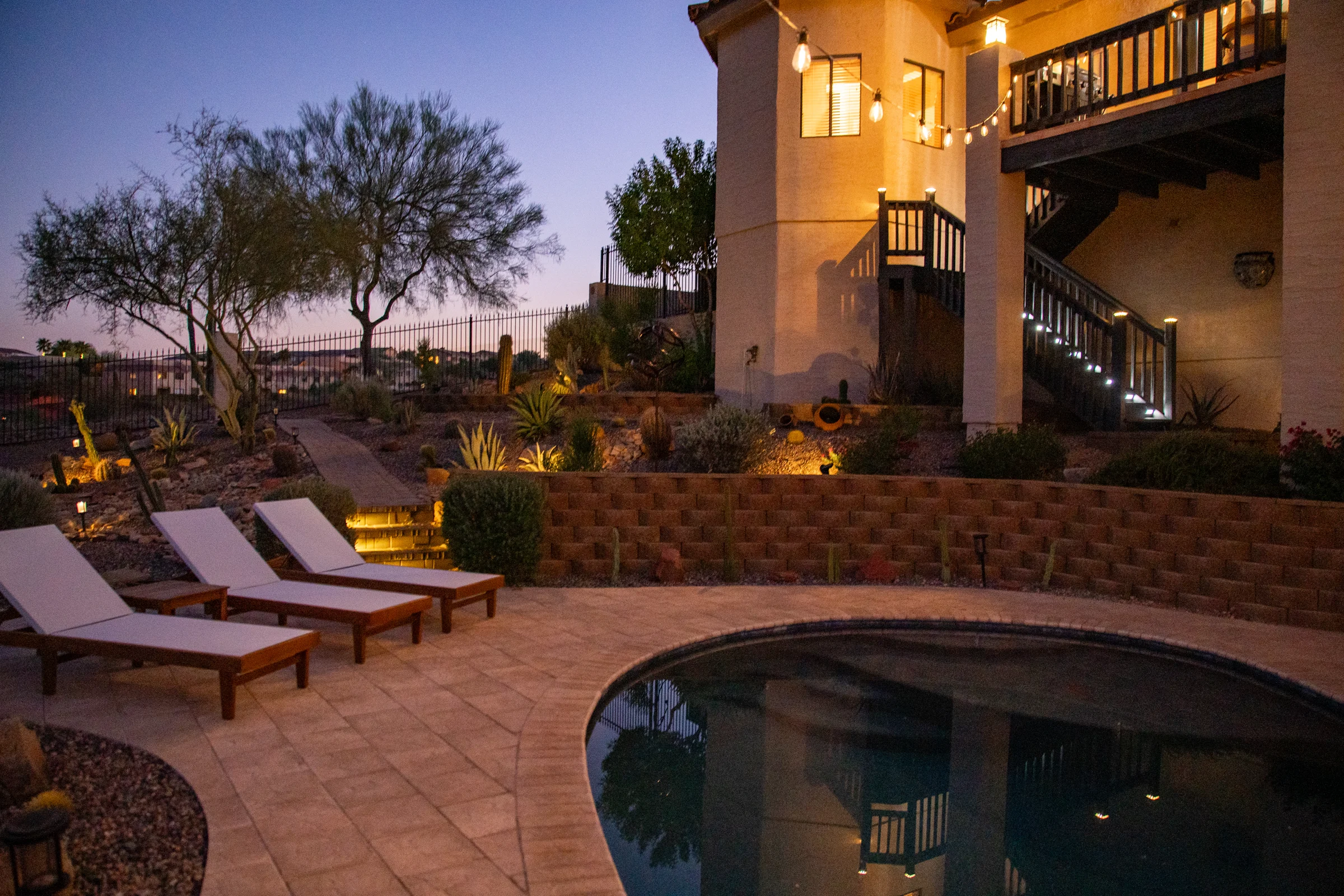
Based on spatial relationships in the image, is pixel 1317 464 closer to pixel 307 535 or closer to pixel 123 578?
pixel 307 535

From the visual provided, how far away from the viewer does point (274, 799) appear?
11.3 feet

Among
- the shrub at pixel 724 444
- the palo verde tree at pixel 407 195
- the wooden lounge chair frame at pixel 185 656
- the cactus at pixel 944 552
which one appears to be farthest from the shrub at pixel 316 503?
the palo verde tree at pixel 407 195

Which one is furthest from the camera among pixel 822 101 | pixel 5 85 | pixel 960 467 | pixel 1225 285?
pixel 822 101

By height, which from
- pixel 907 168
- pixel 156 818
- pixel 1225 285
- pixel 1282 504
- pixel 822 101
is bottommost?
pixel 156 818

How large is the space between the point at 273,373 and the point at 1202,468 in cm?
1690

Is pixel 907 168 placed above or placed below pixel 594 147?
below

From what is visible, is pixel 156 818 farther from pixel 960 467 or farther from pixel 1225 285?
pixel 1225 285

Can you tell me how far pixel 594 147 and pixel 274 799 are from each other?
76.8 ft

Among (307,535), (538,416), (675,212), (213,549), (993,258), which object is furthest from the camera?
(675,212)

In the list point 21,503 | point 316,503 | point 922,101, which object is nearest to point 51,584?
point 316,503

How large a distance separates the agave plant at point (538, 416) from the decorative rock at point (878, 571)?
509 centimetres

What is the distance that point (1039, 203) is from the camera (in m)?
12.6

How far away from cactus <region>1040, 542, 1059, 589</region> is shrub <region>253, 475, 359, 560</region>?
19.7 ft

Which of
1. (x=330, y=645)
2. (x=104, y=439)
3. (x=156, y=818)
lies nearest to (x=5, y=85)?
(x=104, y=439)
